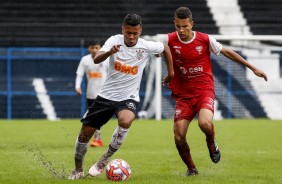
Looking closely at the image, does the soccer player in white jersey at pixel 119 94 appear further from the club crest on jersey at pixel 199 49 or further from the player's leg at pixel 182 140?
the player's leg at pixel 182 140

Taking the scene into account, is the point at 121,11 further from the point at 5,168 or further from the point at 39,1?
the point at 5,168

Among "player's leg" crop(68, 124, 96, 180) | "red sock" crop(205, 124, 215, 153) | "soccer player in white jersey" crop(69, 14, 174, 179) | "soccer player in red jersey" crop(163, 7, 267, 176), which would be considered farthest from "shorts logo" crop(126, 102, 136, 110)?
"red sock" crop(205, 124, 215, 153)

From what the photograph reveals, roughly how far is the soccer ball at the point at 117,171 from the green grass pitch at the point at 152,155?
10cm

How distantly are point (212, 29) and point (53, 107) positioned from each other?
653 centimetres

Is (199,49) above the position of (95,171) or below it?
above

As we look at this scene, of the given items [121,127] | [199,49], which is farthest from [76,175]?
[199,49]

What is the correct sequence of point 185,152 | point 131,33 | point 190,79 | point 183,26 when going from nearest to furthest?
1. point 131,33
2. point 183,26
3. point 185,152
4. point 190,79

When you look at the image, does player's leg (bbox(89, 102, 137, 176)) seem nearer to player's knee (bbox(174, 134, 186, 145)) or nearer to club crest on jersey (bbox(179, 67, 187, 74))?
player's knee (bbox(174, 134, 186, 145))

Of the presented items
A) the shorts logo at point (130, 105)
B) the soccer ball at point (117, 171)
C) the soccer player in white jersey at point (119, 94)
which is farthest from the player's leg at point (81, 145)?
the shorts logo at point (130, 105)

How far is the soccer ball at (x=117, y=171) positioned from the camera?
9.34m

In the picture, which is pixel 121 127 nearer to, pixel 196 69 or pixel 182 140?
pixel 182 140

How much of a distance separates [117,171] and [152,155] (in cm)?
436

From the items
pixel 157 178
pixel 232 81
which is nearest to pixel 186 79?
pixel 157 178

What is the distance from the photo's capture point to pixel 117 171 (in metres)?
9.34
